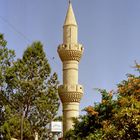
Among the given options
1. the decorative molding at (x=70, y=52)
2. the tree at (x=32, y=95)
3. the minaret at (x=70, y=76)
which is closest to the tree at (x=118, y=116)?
the tree at (x=32, y=95)

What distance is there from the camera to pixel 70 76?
3634cm

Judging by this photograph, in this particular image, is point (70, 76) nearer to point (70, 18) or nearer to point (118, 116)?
point (70, 18)

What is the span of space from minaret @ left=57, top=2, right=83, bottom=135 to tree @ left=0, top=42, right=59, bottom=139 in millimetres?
3174

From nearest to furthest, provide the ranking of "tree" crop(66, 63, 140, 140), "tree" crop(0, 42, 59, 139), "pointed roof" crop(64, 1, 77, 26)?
"tree" crop(66, 63, 140, 140), "tree" crop(0, 42, 59, 139), "pointed roof" crop(64, 1, 77, 26)

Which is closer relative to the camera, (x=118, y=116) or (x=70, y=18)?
(x=118, y=116)

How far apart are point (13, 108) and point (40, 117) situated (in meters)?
2.08

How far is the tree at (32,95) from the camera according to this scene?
29594mm

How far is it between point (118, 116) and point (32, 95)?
20.5 meters

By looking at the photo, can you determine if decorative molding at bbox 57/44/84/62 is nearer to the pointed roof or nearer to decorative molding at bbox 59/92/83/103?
the pointed roof

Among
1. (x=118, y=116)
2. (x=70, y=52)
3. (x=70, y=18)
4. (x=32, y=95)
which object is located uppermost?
(x=70, y=18)

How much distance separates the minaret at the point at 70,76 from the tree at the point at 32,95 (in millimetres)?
3174

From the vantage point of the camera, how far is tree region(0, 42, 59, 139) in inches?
1165

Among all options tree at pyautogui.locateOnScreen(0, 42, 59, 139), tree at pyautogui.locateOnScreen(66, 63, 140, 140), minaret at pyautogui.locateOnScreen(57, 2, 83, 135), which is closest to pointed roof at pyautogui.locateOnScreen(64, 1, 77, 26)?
minaret at pyautogui.locateOnScreen(57, 2, 83, 135)

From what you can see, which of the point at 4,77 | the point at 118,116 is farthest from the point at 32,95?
the point at 118,116
